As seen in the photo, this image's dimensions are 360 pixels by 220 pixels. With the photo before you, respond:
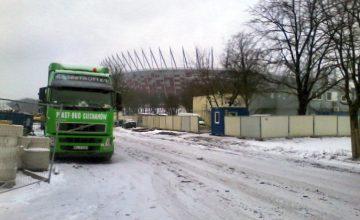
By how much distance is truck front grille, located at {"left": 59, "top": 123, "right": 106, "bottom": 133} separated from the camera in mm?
16422

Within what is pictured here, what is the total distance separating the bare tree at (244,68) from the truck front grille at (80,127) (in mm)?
27662

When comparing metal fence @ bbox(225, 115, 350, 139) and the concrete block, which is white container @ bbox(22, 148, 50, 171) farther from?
metal fence @ bbox(225, 115, 350, 139)

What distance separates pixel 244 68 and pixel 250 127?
16732 millimetres

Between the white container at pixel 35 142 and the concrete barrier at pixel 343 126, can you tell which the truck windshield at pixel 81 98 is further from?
the concrete barrier at pixel 343 126

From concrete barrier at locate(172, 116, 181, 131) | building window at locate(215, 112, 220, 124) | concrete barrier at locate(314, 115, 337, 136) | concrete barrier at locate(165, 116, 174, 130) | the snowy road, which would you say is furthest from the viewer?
concrete barrier at locate(165, 116, 174, 130)

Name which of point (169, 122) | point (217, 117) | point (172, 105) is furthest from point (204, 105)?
point (217, 117)

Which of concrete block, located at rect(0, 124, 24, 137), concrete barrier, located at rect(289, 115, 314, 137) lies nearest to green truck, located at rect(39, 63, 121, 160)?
concrete block, located at rect(0, 124, 24, 137)

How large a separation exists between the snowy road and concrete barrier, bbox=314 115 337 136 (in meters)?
19.6

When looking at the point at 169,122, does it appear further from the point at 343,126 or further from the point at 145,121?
the point at 343,126

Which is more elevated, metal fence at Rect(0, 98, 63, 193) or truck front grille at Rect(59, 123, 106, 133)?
truck front grille at Rect(59, 123, 106, 133)

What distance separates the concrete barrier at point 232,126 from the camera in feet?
118

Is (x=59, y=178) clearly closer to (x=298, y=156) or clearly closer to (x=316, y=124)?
(x=298, y=156)

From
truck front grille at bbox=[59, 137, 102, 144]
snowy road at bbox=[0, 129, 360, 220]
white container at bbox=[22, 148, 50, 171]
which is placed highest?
truck front grille at bbox=[59, 137, 102, 144]

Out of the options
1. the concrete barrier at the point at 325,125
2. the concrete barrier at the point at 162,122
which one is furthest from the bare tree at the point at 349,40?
the concrete barrier at the point at 162,122
